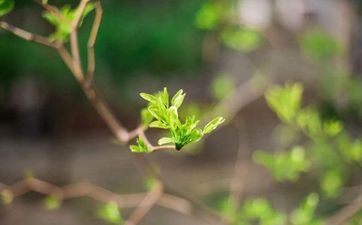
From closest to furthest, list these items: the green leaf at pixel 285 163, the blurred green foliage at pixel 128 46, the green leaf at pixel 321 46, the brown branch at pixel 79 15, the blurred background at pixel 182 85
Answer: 1. the brown branch at pixel 79 15
2. the green leaf at pixel 285 163
3. the green leaf at pixel 321 46
4. the blurred background at pixel 182 85
5. the blurred green foliage at pixel 128 46

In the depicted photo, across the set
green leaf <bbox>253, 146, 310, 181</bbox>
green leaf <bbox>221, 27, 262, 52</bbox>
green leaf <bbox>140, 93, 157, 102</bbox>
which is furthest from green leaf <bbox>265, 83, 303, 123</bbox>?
green leaf <bbox>140, 93, 157, 102</bbox>

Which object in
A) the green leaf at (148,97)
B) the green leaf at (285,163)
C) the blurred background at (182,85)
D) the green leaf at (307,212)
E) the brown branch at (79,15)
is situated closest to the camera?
the green leaf at (148,97)

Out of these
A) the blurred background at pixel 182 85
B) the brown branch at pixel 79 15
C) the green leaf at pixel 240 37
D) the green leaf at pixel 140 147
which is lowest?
the blurred background at pixel 182 85

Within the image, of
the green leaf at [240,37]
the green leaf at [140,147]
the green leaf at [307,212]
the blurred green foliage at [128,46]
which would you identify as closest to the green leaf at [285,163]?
the green leaf at [307,212]

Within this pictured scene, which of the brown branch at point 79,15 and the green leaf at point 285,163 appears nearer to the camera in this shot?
the brown branch at point 79,15

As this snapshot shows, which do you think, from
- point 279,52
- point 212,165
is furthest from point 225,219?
point 279,52

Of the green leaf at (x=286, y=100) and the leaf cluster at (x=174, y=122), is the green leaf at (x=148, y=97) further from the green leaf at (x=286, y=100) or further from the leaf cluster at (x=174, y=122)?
the green leaf at (x=286, y=100)

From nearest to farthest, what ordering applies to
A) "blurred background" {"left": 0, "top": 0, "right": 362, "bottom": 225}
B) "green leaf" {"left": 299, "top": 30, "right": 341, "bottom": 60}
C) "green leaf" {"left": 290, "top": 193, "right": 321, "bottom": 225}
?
"green leaf" {"left": 290, "top": 193, "right": 321, "bottom": 225}
"green leaf" {"left": 299, "top": 30, "right": 341, "bottom": 60}
"blurred background" {"left": 0, "top": 0, "right": 362, "bottom": 225}

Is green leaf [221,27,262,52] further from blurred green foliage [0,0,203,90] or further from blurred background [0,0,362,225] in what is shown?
blurred green foliage [0,0,203,90]

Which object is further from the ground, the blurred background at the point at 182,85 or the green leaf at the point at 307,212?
the green leaf at the point at 307,212

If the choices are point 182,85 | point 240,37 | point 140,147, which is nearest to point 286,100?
point 240,37
